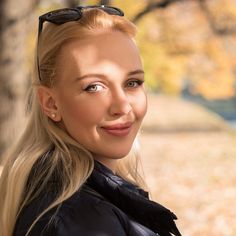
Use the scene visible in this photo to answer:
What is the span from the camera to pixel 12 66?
22.7 ft

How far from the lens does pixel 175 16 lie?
14531 mm

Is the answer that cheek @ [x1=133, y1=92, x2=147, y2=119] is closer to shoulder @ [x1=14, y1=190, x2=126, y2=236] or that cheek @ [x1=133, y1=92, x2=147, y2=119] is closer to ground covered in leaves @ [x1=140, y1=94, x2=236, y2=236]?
shoulder @ [x1=14, y1=190, x2=126, y2=236]

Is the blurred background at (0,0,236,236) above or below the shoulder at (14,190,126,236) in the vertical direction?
below

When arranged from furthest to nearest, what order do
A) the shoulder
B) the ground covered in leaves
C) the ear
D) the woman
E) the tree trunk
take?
the ground covered in leaves < the tree trunk < the ear < the woman < the shoulder

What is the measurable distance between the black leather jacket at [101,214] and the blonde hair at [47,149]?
0.04 m

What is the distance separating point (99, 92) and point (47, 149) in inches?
9.0

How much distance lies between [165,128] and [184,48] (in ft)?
18.2

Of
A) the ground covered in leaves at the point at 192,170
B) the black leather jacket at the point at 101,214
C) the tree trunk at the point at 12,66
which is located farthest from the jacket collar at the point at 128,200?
the ground covered in leaves at the point at 192,170

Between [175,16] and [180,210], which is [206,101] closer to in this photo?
[175,16]

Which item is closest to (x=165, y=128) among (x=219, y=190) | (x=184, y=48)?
(x=184, y=48)

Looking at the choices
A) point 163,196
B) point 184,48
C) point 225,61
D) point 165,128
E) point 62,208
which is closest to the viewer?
point 62,208

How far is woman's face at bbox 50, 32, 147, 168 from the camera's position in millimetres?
1554

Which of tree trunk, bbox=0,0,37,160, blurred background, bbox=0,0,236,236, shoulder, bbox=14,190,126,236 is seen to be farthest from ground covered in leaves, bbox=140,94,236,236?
shoulder, bbox=14,190,126,236

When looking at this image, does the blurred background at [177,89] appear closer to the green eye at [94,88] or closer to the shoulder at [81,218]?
the green eye at [94,88]
